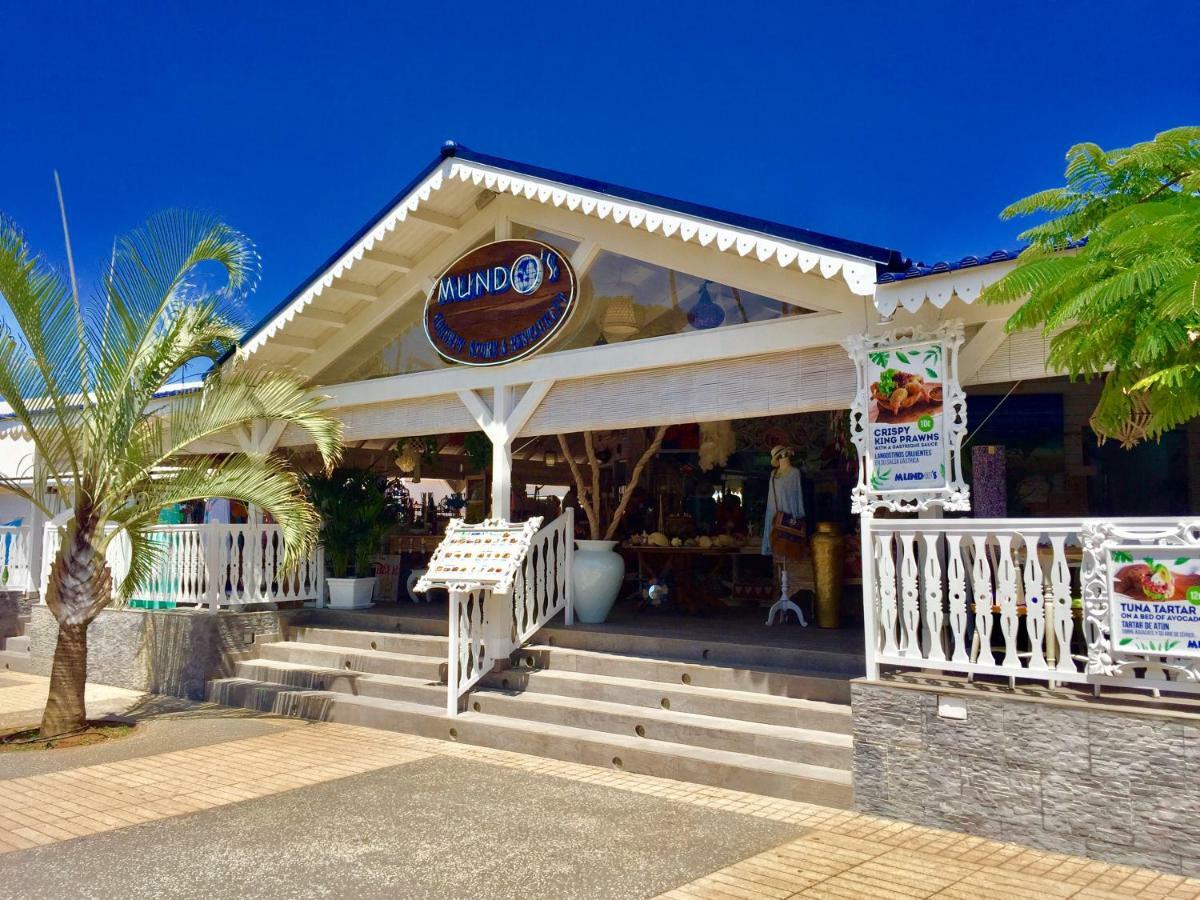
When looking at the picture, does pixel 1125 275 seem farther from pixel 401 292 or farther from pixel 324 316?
pixel 324 316

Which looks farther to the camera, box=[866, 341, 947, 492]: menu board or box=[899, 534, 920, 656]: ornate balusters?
box=[866, 341, 947, 492]: menu board

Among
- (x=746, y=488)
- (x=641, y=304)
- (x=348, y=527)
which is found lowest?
(x=348, y=527)

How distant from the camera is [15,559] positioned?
13344 millimetres

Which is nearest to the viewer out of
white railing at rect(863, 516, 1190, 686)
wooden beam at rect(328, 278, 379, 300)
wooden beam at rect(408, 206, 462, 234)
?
white railing at rect(863, 516, 1190, 686)

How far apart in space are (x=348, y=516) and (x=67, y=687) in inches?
137

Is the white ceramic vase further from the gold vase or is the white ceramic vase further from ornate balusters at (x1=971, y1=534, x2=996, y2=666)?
ornate balusters at (x1=971, y1=534, x2=996, y2=666)

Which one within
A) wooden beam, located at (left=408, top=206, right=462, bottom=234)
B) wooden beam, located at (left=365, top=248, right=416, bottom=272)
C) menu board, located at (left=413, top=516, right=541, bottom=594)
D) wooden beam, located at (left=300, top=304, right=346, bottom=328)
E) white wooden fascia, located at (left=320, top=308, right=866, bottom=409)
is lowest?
menu board, located at (left=413, top=516, right=541, bottom=594)

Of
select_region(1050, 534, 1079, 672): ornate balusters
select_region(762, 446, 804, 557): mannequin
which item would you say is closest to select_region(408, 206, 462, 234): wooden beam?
select_region(762, 446, 804, 557): mannequin

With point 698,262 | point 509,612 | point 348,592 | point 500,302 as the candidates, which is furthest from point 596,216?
point 348,592

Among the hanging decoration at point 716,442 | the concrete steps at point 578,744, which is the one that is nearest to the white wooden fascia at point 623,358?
the concrete steps at point 578,744

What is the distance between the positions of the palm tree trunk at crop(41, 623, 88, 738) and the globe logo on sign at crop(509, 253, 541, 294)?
4740 millimetres

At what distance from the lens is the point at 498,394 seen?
9.13 meters

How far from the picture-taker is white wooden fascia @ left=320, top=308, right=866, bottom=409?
281 inches

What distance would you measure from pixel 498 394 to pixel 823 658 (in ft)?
12.6
